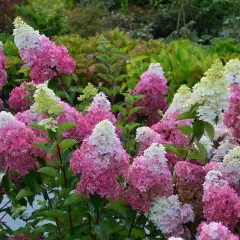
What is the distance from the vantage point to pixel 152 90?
2809 millimetres

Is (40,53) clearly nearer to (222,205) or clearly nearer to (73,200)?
(73,200)

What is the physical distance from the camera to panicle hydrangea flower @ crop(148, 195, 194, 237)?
2.01 m

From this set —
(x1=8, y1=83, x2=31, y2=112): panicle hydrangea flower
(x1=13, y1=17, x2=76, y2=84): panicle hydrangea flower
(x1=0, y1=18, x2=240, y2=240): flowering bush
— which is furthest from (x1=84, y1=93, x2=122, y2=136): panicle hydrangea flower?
(x1=8, y1=83, x2=31, y2=112): panicle hydrangea flower

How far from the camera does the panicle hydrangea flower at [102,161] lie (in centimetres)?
188

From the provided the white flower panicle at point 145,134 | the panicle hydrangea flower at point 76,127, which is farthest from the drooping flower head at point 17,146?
the white flower panicle at point 145,134

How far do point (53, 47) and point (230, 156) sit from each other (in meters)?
0.93

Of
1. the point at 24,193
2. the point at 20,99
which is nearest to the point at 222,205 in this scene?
the point at 24,193

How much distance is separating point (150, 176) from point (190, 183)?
0.28 meters

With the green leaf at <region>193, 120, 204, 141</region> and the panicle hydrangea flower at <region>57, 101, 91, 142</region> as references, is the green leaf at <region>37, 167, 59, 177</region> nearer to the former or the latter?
the panicle hydrangea flower at <region>57, 101, 91, 142</region>

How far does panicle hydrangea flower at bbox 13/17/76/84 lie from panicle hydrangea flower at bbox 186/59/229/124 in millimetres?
761

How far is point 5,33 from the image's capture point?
28.8 feet

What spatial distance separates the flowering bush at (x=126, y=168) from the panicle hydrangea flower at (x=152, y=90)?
277 mm

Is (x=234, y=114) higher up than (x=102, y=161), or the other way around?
(x=102, y=161)

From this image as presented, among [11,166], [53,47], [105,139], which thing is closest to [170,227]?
[105,139]
